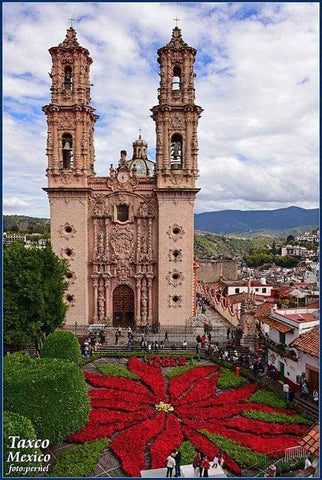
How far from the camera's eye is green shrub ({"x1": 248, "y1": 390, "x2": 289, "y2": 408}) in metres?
19.7

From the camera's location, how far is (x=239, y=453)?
15.4 m

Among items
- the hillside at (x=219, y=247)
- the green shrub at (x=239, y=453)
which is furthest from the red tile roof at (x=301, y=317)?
the hillside at (x=219, y=247)

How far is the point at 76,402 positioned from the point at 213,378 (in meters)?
10.4

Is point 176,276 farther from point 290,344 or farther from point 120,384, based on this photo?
point 290,344

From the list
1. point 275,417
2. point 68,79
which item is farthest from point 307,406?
point 68,79

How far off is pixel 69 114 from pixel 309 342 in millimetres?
23750

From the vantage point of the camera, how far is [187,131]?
32562 mm

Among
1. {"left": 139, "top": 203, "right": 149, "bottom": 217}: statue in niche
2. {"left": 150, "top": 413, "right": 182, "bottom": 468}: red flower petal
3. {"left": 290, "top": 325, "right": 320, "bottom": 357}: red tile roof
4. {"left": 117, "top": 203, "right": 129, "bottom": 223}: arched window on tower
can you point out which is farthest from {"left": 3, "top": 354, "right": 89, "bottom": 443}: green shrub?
{"left": 117, "top": 203, "right": 129, "bottom": 223}: arched window on tower

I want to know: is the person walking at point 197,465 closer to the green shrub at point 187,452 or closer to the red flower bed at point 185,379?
the green shrub at point 187,452

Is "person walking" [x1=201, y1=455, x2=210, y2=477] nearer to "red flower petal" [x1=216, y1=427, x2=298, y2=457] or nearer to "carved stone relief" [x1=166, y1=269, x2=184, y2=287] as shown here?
"red flower petal" [x1=216, y1=427, x2=298, y2=457]

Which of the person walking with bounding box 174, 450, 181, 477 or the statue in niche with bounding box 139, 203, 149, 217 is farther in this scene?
the statue in niche with bounding box 139, 203, 149, 217

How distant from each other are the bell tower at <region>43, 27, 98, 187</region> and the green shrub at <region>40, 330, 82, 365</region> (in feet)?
50.2

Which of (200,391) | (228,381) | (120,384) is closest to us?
(200,391)

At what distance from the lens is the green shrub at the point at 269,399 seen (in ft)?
64.5
